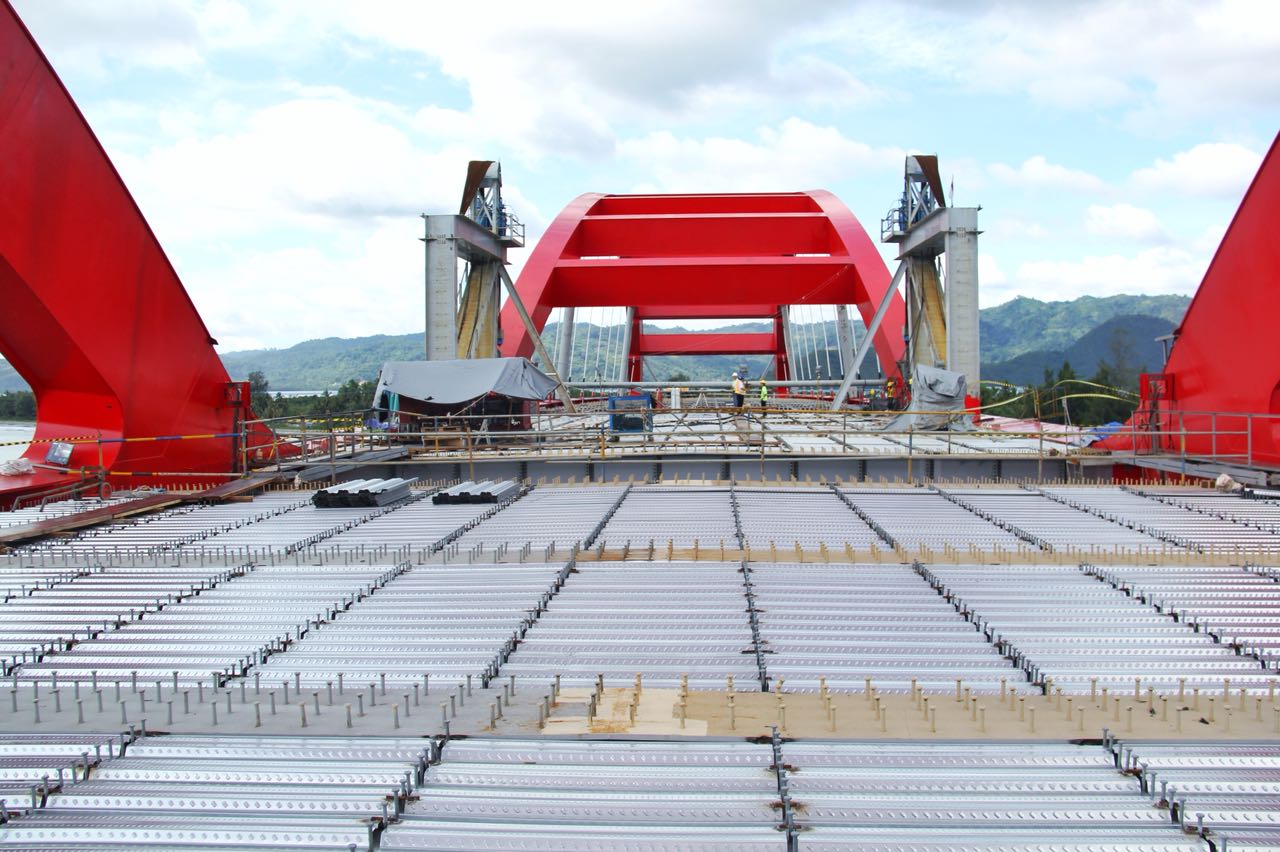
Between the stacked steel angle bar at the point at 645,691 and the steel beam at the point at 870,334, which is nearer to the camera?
the stacked steel angle bar at the point at 645,691

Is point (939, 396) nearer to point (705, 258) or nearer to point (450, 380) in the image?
point (705, 258)

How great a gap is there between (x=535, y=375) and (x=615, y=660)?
16.0 m

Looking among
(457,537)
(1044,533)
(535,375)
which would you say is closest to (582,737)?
(457,537)

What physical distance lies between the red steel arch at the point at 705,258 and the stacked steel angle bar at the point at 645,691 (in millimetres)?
19379

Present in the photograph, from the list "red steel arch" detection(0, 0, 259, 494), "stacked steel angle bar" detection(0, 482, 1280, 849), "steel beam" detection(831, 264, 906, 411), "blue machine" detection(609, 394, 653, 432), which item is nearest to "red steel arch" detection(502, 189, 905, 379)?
"steel beam" detection(831, 264, 906, 411)

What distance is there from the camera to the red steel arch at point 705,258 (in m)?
27.4

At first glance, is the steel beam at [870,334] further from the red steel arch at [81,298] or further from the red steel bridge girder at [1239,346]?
the red steel arch at [81,298]

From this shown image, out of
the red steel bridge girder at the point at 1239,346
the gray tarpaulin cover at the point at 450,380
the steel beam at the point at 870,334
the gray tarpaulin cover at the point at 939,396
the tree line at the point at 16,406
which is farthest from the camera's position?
the tree line at the point at 16,406

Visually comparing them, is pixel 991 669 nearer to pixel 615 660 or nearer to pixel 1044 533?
pixel 615 660

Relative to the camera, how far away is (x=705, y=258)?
2841 centimetres

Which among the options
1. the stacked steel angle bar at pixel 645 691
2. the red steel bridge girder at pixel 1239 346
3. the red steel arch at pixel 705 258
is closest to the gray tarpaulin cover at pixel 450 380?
the red steel arch at pixel 705 258

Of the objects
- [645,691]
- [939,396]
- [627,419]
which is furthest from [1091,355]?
[645,691]

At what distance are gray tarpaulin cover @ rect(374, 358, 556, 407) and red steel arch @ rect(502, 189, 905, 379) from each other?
6837 millimetres

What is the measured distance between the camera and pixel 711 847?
10.00ft
